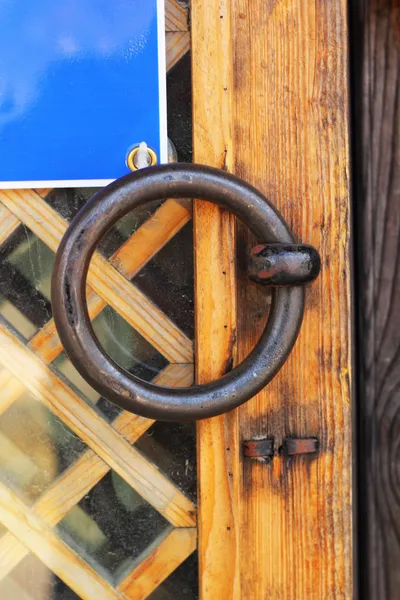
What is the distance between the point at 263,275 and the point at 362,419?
0.20 m

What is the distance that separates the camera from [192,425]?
0.52 m

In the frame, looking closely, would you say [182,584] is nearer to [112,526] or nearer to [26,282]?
[112,526]

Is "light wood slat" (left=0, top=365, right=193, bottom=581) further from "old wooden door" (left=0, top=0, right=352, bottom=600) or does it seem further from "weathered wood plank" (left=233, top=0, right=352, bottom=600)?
"weathered wood plank" (left=233, top=0, right=352, bottom=600)

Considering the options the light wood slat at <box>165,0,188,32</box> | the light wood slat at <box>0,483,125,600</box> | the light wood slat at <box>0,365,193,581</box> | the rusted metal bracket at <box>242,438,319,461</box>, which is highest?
the light wood slat at <box>165,0,188,32</box>

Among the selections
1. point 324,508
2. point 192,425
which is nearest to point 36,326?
point 192,425

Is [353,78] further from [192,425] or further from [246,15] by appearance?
[192,425]

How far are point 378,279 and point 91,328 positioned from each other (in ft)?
0.92

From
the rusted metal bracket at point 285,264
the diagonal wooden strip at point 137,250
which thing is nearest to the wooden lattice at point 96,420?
the diagonal wooden strip at point 137,250

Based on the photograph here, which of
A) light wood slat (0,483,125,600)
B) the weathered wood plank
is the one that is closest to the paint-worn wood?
the weathered wood plank

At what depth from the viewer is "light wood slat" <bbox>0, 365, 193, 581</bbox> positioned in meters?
0.51

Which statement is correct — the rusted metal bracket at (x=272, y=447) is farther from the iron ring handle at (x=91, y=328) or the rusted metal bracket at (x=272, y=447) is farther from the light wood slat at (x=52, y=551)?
the light wood slat at (x=52, y=551)

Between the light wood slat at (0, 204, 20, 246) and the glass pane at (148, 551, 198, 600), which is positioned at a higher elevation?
the light wood slat at (0, 204, 20, 246)

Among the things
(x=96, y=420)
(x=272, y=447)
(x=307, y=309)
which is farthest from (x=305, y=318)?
(x=96, y=420)

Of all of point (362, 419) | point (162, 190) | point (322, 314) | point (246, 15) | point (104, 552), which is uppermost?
point (246, 15)
